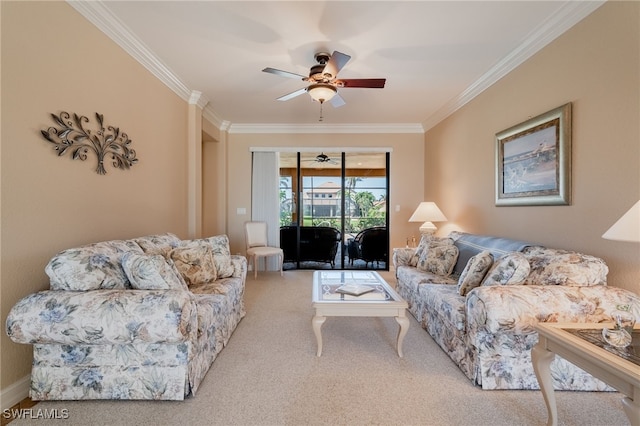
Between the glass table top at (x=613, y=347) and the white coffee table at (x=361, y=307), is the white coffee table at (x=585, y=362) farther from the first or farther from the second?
the white coffee table at (x=361, y=307)

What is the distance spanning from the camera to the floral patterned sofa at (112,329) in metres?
1.59

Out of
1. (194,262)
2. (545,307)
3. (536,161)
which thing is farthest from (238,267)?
(536,161)

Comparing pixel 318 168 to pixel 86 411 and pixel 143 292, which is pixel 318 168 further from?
pixel 86 411

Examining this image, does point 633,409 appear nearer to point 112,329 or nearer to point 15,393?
→ point 112,329

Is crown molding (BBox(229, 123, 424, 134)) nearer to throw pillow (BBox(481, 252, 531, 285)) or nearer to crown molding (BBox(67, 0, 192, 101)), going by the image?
crown molding (BBox(67, 0, 192, 101))

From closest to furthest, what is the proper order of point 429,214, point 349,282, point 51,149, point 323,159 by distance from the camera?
point 51,149 < point 349,282 < point 429,214 < point 323,159

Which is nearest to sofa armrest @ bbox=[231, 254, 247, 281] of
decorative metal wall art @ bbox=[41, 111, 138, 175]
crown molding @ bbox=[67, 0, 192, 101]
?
decorative metal wall art @ bbox=[41, 111, 138, 175]

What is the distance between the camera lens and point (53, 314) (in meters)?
1.59

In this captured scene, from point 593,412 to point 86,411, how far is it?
293cm

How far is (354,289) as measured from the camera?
2564 mm

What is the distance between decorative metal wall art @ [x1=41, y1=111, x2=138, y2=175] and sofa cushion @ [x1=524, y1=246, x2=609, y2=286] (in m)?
3.42

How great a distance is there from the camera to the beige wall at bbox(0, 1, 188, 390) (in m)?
1.74

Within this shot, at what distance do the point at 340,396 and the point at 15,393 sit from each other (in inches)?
77.8

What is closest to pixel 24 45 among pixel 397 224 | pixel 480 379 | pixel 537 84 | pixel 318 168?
pixel 480 379
